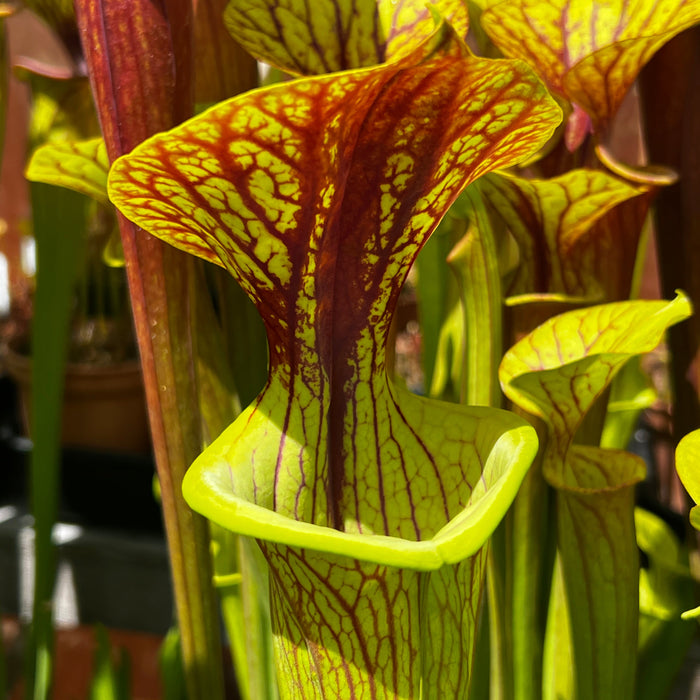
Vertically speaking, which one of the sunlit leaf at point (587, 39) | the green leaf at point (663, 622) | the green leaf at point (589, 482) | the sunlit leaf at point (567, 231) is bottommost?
the green leaf at point (663, 622)

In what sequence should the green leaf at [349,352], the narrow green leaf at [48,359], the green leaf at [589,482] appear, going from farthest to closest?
1. the narrow green leaf at [48,359]
2. the green leaf at [589,482]
3. the green leaf at [349,352]

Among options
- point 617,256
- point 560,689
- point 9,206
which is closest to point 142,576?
point 560,689

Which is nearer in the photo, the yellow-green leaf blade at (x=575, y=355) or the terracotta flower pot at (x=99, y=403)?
the yellow-green leaf blade at (x=575, y=355)

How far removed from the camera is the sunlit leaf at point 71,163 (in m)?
0.34

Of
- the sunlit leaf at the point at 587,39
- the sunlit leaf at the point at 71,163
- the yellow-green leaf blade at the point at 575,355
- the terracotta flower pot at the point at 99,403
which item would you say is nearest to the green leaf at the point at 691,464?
the yellow-green leaf blade at the point at 575,355

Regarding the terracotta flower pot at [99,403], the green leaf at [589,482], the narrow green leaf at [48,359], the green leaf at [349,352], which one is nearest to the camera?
the green leaf at [349,352]

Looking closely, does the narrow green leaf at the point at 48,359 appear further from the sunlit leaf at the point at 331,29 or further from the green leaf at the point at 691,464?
the green leaf at the point at 691,464

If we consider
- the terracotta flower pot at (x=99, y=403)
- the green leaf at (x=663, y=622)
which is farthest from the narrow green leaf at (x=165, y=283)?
the terracotta flower pot at (x=99, y=403)

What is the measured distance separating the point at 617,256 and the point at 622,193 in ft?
0.21

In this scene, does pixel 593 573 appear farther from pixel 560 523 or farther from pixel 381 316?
pixel 381 316

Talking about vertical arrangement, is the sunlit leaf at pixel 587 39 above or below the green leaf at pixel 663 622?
above

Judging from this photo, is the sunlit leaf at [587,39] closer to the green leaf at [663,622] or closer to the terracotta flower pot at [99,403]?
the green leaf at [663,622]

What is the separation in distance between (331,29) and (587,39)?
0.13m

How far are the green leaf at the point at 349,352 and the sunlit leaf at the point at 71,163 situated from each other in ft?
0.30
